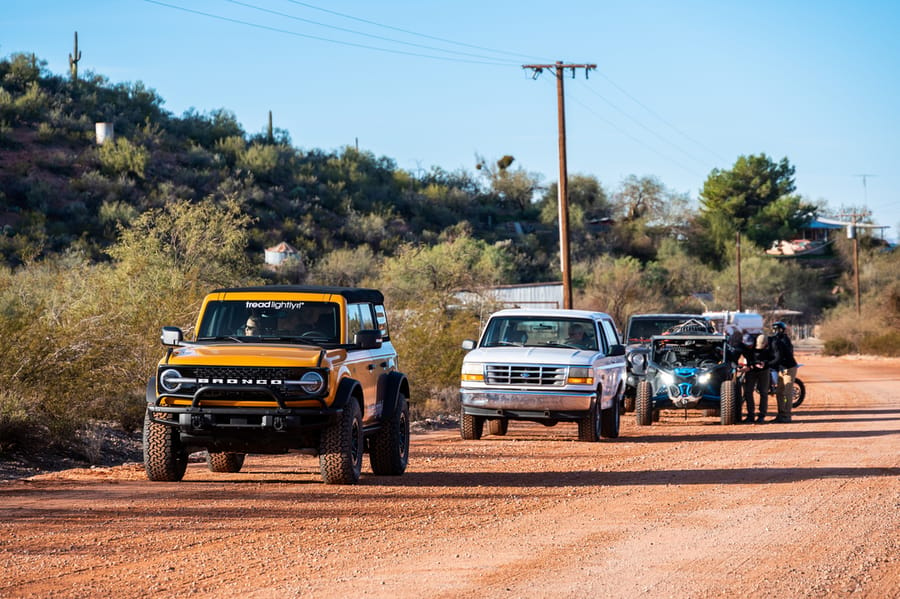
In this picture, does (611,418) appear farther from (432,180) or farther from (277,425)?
(432,180)

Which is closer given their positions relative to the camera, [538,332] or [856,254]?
[538,332]

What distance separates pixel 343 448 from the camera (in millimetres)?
12258

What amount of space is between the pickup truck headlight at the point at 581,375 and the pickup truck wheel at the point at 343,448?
5.78 meters

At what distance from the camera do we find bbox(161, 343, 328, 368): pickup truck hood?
468 inches

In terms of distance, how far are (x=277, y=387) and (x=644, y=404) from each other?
1212 centimetres

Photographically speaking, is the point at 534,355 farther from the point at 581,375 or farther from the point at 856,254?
the point at 856,254

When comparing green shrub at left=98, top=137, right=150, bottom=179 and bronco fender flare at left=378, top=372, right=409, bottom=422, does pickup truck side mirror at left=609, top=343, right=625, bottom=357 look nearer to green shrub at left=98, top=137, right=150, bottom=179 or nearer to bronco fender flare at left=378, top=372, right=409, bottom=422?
bronco fender flare at left=378, top=372, right=409, bottom=422

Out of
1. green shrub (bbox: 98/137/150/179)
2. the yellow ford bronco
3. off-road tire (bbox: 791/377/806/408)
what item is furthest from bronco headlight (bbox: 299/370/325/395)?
green shrub (bbox: 98/137/150/179)

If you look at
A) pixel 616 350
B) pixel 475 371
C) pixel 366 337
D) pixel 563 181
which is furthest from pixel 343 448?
pixel 563 181

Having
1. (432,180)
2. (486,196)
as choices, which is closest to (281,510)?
(432,180)

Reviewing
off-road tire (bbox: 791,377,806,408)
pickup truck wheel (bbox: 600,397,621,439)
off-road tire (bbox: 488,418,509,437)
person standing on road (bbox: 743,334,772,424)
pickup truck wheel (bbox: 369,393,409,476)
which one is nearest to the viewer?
pickup truck wheel (bbox: 369,393,409,476)

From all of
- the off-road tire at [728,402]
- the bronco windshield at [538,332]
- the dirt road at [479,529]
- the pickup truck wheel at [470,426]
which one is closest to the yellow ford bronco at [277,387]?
the dirt road at [479,529]

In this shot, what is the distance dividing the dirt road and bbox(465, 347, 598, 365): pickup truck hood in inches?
65.2

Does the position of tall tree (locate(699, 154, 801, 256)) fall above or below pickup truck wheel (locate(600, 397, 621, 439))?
above
